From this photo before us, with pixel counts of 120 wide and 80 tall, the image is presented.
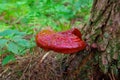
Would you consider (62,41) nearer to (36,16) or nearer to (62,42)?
(62,42)

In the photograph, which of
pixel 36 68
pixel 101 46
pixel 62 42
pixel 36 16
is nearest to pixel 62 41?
pixel 62 42

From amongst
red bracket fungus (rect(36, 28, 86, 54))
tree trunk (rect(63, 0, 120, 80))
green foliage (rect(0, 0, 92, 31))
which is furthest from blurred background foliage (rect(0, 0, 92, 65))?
tree trunk (rect(63, 0, 120, 80))

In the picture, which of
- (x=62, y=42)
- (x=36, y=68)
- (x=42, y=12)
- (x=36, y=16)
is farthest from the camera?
(x=42, y=12)

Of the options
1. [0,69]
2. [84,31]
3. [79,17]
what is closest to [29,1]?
[79,17]

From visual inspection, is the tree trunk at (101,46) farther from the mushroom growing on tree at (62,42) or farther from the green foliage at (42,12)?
the green foliage at (42,12)

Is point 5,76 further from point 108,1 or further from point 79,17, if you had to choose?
point 79,17

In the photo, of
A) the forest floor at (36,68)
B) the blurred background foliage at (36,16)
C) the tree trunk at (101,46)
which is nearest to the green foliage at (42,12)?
the blurred background foliage at (36,16)
